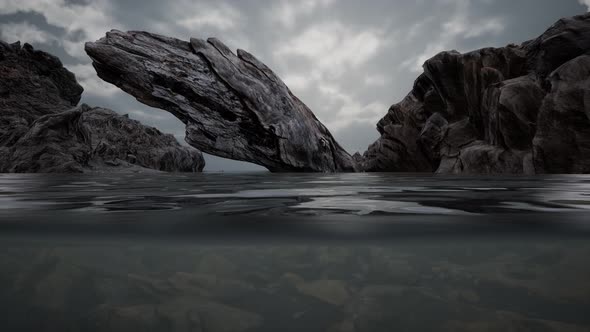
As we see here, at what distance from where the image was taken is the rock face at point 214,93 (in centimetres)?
1475

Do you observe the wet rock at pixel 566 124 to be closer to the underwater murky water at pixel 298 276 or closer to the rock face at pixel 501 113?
the rock face at pixel 501 113

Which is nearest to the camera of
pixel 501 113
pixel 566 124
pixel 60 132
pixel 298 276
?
pixel 298 276

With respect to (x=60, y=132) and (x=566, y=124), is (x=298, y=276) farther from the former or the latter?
(x=60, y=132)

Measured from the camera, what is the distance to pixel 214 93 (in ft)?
50.9

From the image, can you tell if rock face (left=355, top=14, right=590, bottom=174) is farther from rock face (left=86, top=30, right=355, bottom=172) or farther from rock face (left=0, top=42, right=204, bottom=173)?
rock face (left=0, top=42, right=204, bottom=173)

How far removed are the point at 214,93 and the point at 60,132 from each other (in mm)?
8452

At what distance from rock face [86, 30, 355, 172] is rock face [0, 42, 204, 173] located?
4.54 m

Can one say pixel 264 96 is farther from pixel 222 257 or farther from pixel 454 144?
pixel 222 257

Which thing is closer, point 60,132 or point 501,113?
point 501,113

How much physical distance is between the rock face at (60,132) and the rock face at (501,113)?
16422mm

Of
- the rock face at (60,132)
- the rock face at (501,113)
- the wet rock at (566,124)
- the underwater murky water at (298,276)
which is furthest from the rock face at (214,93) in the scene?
the underwater murky water at (298,276)

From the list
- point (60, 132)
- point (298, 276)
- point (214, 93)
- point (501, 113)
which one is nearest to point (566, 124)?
point (501, 113)

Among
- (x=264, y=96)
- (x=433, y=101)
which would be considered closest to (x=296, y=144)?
(x=264, y=96)

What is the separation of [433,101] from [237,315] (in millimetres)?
21584
